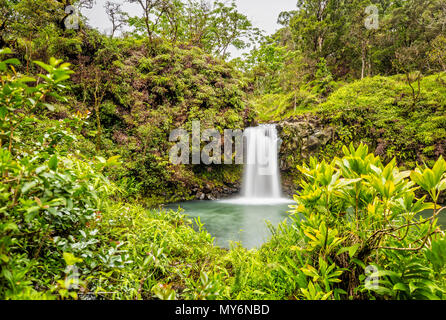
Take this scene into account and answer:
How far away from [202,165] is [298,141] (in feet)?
16.7

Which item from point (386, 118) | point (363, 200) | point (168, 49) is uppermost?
point (168, 49)

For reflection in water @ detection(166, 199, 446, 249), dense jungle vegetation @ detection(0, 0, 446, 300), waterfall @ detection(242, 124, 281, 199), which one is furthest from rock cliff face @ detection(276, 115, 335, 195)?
reflection in water @ detection(166, 199, 446, 249)

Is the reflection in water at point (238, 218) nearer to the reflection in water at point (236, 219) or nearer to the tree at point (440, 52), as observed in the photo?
the reflection in water at point (236, 219)

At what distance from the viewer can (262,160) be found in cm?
1100

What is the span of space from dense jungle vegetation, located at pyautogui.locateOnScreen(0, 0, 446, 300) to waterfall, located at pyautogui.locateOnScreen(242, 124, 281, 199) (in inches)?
26.4

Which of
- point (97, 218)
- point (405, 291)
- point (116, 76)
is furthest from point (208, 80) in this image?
point (405, 291)

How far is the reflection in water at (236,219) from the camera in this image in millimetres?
5184

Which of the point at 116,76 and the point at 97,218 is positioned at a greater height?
the point at 116,76

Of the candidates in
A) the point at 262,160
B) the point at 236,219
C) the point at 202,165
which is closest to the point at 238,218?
the point at 236,219

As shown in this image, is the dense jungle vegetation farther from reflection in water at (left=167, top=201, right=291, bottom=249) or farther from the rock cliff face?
reflection in water at (left=167, top=201, right=291, bottom=249)

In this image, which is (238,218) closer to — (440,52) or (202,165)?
(202,165)

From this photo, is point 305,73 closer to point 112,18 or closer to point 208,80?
point 208,80

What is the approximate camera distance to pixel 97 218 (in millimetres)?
1737
